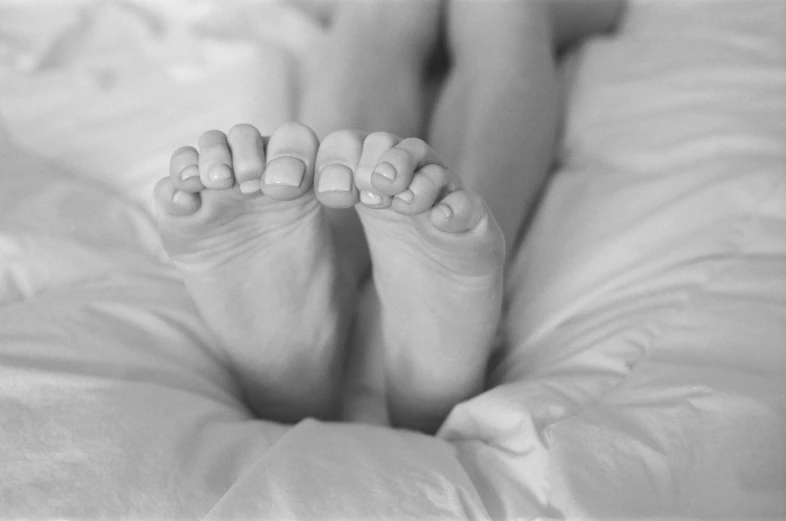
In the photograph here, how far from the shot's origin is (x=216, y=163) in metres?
0.50

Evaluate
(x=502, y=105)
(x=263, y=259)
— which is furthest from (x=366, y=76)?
(x=263, y=259)

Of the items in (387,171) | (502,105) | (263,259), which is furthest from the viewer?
(502,105)

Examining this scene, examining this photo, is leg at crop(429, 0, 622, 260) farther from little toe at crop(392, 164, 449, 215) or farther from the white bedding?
little toe at crop(392, 164, 449, 215)

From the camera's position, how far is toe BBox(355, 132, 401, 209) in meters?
0.48

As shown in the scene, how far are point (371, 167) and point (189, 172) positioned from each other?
0.14 meters

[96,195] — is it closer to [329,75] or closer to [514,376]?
[329,75]

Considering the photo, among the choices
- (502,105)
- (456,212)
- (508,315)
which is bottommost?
(508,315)

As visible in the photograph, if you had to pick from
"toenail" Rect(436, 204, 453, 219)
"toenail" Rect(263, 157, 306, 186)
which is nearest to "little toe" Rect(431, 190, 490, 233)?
"toenail" Rect(436, 204, 453, 219)

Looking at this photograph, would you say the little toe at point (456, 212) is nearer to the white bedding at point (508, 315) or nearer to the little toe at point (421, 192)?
the little toe at point (421, 192)

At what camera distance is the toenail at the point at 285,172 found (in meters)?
0.49

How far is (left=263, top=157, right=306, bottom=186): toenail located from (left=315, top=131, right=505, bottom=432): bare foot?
0.01 meters

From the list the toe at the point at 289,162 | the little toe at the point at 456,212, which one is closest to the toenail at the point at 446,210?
the little toe at the point at 456,212

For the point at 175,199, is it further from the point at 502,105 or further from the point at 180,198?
the point at 502,105

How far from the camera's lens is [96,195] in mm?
752
